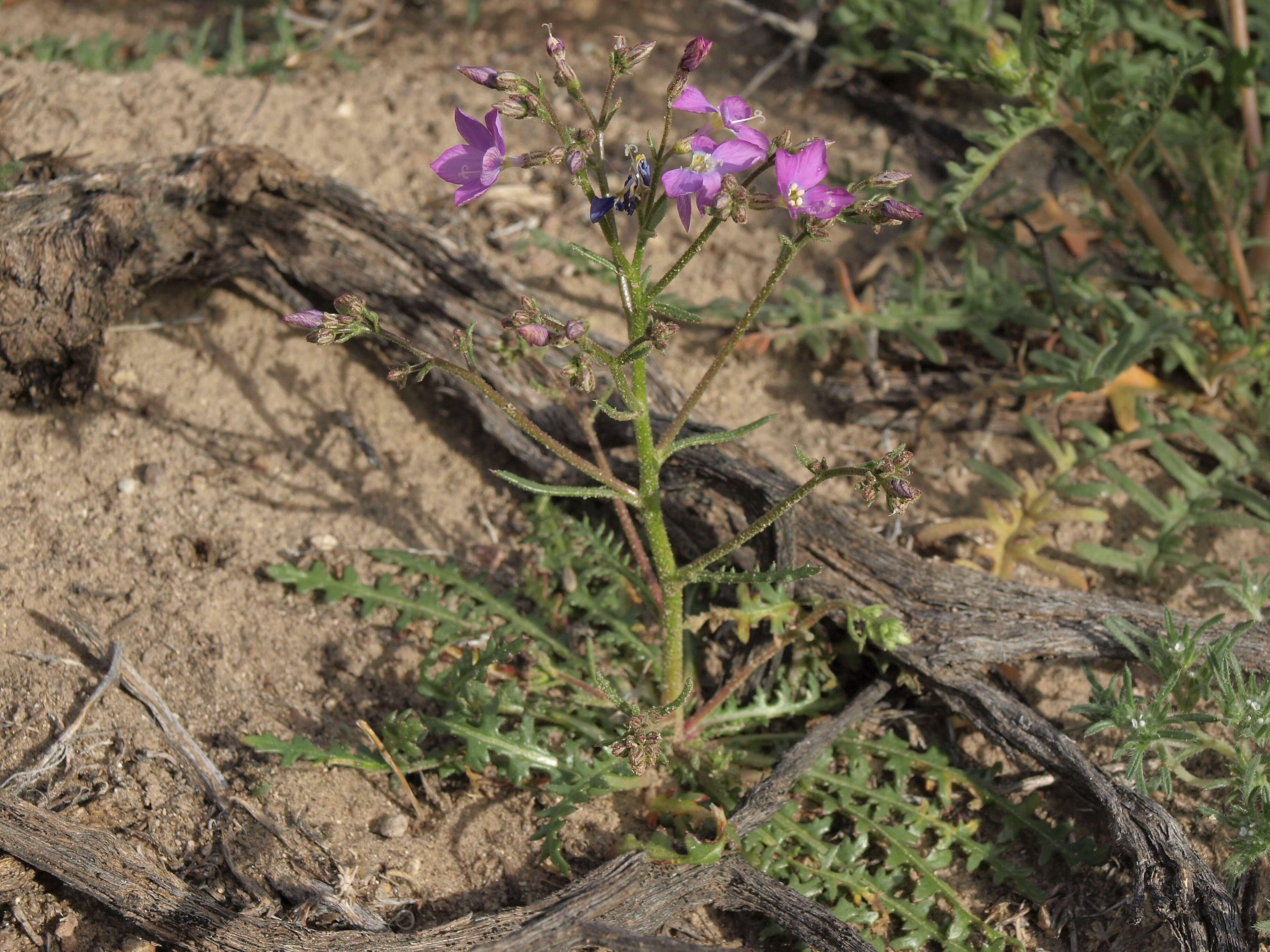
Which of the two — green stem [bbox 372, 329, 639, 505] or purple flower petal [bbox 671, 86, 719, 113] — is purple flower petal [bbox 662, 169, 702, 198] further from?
green stem [bbox 372, 329, 639, 505]

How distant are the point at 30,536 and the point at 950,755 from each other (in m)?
3.04

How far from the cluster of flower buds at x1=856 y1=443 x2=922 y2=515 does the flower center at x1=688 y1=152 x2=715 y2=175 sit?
741 mm

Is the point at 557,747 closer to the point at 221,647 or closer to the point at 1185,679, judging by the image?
the point at 221,647

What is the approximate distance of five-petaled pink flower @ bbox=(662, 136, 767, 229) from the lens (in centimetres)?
219

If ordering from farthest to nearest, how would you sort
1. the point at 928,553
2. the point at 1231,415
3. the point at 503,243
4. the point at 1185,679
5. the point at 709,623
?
the point at 503,243 < the point at 1231,415 < the point at 928,553 < the point at 709,623 < the point at 1185,679

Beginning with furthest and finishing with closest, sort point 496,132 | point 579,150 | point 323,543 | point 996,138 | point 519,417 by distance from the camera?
point 323,543
point 996,138
point 519,417
point 496,132
point 579,150

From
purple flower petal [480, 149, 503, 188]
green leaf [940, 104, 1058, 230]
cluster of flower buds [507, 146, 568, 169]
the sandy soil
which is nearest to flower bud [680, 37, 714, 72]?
cluster of flower buds [507, 146, 568, 169]

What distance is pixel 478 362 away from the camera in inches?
151

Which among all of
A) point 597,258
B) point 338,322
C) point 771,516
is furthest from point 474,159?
point 771,516

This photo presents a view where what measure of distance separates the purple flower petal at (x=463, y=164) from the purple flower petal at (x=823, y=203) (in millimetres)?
740

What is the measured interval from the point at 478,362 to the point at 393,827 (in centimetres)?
165

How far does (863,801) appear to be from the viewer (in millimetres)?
3225

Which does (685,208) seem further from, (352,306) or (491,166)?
(352,306)

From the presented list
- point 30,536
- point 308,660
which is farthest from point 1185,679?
point 30,536
